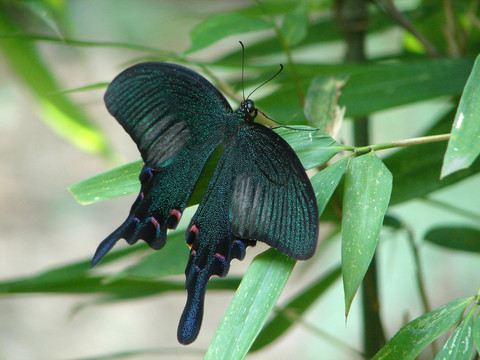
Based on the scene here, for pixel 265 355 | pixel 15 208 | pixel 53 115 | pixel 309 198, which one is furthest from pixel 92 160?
pixel 309 198

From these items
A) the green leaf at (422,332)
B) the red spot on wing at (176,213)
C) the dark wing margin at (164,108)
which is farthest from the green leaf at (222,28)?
the green leaf at (422,332)

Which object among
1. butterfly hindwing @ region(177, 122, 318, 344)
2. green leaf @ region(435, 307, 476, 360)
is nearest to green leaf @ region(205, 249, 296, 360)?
butterfly hindwing @ region(177, 122, 318, 344)

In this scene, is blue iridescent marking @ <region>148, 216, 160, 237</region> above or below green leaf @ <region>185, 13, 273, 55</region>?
below

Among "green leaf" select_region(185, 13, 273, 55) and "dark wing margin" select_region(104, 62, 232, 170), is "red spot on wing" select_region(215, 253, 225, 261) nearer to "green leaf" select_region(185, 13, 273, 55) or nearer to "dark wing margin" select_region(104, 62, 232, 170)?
"dark wing margin" select_region(104, 62, 232, 170)

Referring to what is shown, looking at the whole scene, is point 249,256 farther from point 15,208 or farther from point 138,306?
point 15,208

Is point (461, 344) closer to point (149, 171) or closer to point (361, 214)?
point (361, 214)

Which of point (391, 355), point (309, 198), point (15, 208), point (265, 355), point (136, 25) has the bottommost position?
point (265, 355)

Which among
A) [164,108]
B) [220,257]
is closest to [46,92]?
[164,108]
